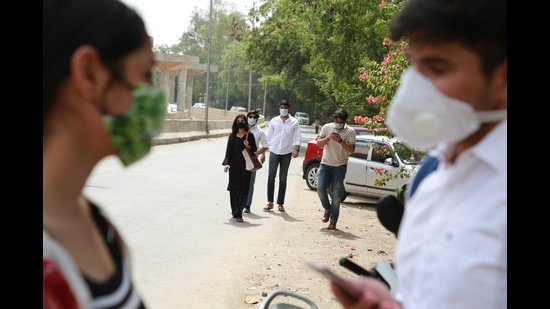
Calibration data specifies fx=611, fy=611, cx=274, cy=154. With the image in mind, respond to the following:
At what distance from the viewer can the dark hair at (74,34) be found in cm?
124

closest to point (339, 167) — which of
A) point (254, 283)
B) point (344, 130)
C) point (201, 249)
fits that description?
point (344, 130)

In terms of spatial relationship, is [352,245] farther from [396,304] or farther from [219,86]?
[219,86]

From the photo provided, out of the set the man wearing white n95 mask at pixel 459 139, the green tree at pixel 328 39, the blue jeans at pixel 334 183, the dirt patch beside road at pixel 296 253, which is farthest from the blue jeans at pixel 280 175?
the man wearing white n95 mask at pixel 459 139

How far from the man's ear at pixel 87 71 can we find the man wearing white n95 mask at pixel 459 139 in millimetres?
758

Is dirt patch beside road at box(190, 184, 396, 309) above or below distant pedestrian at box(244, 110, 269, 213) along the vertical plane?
below

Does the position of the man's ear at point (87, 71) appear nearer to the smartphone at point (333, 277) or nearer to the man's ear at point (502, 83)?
the smartphone at point (333, 277)

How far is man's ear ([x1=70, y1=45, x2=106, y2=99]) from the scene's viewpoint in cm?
124

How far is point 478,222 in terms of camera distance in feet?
4.52

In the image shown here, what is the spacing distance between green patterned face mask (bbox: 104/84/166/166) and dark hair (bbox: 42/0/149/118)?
9 cm

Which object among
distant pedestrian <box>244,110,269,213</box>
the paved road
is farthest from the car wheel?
distant pedestrian <box>244,110,269,213</box>

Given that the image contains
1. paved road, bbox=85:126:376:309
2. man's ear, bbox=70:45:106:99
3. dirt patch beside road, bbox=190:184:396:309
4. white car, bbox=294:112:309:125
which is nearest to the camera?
man's ear, bbox=70:45:106:99

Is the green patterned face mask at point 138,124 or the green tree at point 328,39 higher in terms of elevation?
the green tree at point 328,39

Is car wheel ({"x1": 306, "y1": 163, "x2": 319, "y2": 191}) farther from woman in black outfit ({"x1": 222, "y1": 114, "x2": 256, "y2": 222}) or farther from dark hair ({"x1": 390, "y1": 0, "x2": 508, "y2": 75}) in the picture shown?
dark hair ({"x1": 390, "y1": 0, "x2": 508, "y2": 75})
